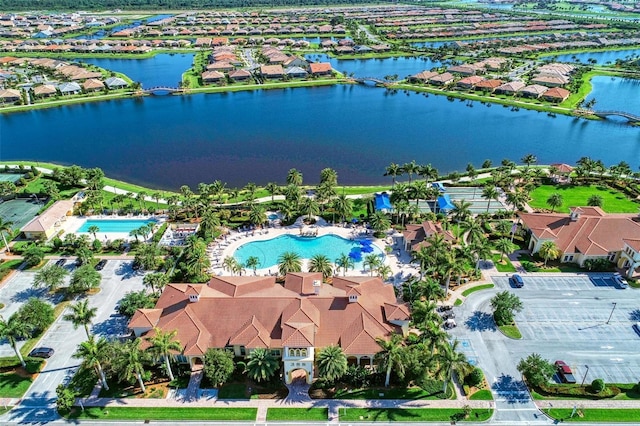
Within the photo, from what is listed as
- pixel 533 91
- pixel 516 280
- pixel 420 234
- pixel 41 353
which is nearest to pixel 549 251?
pixel 516 280

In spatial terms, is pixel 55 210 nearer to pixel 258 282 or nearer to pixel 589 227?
pixel 258 282

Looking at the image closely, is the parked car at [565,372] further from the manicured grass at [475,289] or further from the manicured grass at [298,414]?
the manicured grass at [298,414]

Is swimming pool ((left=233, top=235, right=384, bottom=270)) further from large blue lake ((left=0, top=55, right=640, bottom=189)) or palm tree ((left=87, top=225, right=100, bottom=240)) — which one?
large blue lake ((left=0, top=55, right=640, bottom=189))

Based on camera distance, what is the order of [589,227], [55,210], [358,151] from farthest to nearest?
[358,151]
[55,210]
[589,227]

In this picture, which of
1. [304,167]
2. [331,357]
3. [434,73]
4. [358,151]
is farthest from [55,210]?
[434,73]

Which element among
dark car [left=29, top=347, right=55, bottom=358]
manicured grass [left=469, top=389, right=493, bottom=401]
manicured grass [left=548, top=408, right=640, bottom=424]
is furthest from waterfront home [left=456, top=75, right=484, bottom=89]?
dark car [left=29, top=347, right=55, bottom=358]
